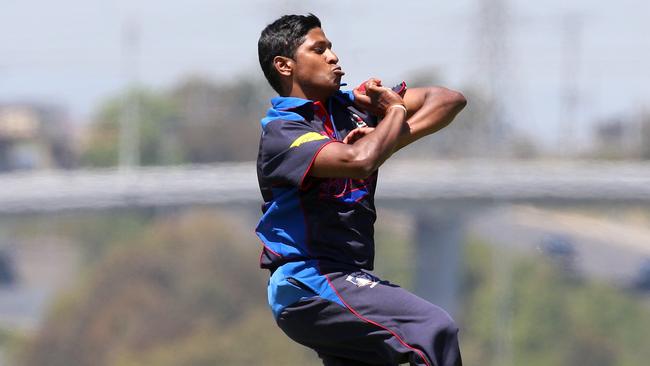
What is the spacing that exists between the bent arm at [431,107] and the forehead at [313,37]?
41cm

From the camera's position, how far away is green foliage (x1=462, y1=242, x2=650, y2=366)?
47.9 m

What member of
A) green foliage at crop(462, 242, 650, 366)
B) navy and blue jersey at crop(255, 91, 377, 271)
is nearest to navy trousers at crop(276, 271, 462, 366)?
navy and blue jersey at crop(255, 91, 377, 271)

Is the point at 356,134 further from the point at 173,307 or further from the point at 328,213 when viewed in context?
the point at 173,307

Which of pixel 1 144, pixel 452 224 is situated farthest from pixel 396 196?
pixel 1 144

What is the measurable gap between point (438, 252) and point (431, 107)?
45.5m

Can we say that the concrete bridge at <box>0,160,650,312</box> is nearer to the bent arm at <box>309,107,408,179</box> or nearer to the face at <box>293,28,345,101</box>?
the face at <box>293,28,345,101</box>

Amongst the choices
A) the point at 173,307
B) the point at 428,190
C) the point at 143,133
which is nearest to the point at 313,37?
the point at 428,190

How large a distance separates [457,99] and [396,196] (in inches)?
1720

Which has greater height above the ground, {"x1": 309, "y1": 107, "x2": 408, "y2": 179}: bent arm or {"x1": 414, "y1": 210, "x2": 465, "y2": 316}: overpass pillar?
{"x1": 309, "y1": 107, "x2": 408, "y2": 179}: bent arm

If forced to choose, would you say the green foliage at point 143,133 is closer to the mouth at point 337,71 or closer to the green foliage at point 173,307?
the green foliage at point 173,307

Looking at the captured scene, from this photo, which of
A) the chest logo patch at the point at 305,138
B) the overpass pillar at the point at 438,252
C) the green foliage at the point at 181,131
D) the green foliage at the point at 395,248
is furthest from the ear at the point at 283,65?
the green foliage at the point at 181,131

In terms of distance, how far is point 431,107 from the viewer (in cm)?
604

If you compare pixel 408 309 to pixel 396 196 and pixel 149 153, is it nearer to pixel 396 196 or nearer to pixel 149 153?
pixel 396 196

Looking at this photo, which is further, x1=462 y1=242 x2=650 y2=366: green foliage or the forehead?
x1=462 y1=242 x2=650 y2=366: green foliage
